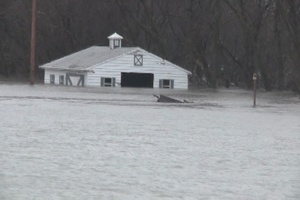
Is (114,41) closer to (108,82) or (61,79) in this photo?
(61,79)

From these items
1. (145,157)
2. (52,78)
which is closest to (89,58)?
(52,78)

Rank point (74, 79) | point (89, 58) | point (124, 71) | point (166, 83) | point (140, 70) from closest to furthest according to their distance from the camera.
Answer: point (124, 71) → point (140, 70) → point (166, 83) → point (74, 79) → point (89, 58)

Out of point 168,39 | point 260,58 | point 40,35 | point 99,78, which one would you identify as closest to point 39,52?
point 40,35

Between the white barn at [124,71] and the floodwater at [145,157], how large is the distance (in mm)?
33981

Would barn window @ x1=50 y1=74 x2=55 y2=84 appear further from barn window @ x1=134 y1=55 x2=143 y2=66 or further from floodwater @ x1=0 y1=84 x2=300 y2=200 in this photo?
floodwater @ x1=0 y1=84 x2=300 y2=200

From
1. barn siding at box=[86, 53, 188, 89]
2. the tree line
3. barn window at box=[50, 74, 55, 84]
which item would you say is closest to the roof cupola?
the tree line

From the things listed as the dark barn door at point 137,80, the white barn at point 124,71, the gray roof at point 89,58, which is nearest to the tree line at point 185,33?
the white barn at point 124,71

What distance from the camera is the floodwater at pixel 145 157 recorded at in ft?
38.7

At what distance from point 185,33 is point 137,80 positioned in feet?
30.4

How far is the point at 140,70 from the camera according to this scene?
62.4 meters

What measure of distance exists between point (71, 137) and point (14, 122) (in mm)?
4400

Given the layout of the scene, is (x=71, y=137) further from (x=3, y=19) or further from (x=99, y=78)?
(x=3, y=19)

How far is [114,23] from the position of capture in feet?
256

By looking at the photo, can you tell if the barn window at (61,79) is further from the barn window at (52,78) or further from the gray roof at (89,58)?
the barn window at (52,78)
